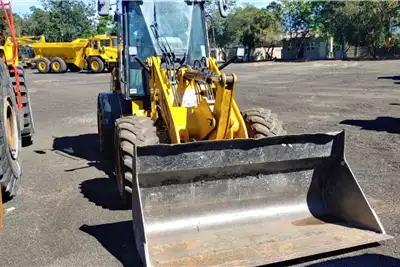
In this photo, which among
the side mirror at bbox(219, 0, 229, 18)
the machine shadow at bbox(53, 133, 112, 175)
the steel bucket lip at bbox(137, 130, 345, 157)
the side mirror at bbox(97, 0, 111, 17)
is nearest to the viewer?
the steel bucket lip at bbox(137, 130, 345, 157)

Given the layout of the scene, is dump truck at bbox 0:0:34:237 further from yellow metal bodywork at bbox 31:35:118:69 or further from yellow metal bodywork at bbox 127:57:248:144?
yellow metal bodywork at bbox 31:35:118:69

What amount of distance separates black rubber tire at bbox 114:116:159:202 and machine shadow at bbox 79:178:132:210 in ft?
0.85

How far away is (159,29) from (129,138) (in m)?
2.14

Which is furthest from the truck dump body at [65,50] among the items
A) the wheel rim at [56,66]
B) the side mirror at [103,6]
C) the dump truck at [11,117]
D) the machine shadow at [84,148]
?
the side mirror at [103,6]

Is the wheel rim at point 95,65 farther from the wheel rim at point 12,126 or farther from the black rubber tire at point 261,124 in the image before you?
the black rubber tire at point 261,124

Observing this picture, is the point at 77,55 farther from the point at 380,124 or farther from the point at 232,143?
the point at 232,143

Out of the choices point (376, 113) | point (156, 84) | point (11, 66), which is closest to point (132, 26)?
point (156, 84)

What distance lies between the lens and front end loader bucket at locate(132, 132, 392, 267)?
13.1 feet

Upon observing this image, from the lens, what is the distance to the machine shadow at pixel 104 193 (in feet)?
18.0

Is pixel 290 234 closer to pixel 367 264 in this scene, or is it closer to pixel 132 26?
pixel 367 264

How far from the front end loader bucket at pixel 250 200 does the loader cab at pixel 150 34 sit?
8.48 ft

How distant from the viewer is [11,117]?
6547mm

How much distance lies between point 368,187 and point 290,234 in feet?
7.49

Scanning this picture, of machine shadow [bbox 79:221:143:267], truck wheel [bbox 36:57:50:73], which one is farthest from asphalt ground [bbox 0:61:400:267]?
truck wheel [bbox 36:57:50:73]
